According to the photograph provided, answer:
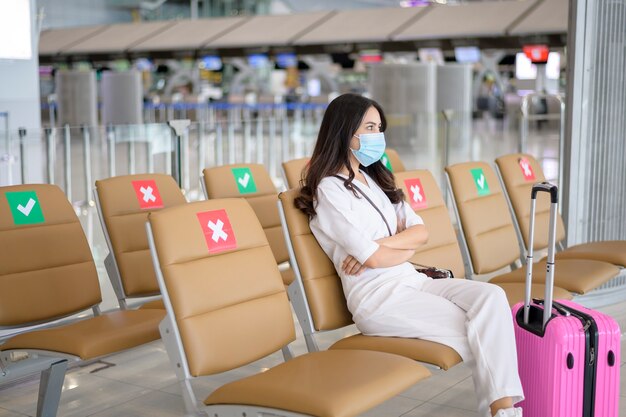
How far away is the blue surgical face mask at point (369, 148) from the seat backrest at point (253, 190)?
3.75ft

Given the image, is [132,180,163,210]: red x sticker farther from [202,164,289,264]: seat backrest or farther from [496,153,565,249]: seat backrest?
[496,153,565,249]: seat backrest

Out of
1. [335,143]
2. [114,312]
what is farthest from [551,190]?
[114,312]

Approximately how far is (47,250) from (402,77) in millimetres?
13021

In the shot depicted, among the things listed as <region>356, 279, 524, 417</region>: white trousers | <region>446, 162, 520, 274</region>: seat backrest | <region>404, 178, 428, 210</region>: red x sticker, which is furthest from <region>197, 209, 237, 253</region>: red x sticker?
<region>446, 162, 520, 274</region>: seat backrest

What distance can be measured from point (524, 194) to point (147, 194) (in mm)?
2097

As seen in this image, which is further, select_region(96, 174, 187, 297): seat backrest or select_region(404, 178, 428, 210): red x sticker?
select_region(404, 178, 428, 210): red x sticker

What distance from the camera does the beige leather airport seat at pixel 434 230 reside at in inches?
139

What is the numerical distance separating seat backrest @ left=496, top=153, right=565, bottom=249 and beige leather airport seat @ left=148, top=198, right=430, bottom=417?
6.95ft

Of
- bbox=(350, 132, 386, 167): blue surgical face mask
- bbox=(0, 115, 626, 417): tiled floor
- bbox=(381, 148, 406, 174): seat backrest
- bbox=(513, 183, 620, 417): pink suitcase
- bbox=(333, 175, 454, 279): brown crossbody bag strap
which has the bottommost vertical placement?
bbox=(0, 115, 626, 417): tiled floor

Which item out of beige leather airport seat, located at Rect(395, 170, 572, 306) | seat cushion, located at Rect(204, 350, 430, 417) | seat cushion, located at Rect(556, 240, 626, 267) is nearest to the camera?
seat cushion, located at Rect(204, 350, 430, 417)

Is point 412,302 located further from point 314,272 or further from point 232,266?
point 232,266

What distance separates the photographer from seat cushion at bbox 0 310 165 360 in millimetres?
2711

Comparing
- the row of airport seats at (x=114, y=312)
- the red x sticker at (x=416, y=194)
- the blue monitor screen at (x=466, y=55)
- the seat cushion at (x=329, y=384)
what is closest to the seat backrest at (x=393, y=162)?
the row of airport seats at (x=114, y=312)

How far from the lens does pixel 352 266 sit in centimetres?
286
